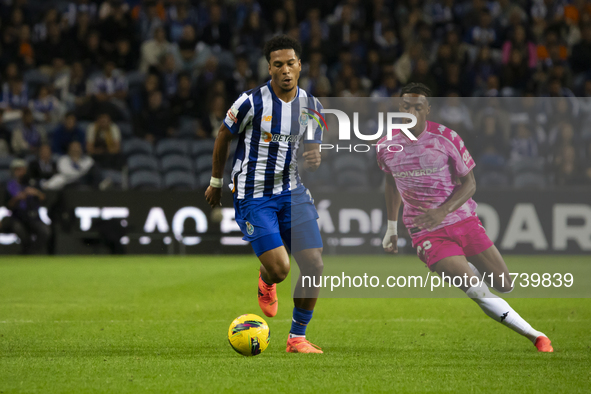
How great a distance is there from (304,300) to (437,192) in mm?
1342

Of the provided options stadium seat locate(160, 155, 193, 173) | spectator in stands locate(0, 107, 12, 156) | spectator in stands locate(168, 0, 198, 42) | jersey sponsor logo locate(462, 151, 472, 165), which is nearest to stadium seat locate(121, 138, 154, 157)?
stadium seat locate(160, 155, 193, 173)

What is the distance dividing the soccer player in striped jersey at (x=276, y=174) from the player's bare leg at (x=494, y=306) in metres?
1.01

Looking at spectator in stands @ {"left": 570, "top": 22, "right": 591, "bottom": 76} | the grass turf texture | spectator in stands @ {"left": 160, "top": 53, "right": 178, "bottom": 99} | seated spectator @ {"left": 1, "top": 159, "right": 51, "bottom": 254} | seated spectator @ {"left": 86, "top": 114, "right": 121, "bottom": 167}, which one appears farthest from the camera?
spectator in stands @ {"left": 570, "top": 22, "right": 591, "bottom": 76}

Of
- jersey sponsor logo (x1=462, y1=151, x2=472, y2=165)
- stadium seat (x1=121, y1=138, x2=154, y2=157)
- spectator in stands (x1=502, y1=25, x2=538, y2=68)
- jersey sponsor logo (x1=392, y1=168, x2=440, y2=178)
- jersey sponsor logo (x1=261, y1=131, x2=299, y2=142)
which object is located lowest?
stadium seat (x1=121, y1=138, x2=154, y2=157)

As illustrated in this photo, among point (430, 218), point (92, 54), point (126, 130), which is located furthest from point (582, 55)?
point (430, 218)

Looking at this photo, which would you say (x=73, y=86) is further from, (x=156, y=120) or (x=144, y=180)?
(x=144, y=180)

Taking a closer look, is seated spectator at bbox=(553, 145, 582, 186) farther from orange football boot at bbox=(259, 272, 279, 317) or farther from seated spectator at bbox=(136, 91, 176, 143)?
seated spectator at bbox=(136, 91, 176, 143)

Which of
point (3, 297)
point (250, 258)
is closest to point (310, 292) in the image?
point (3, 297)

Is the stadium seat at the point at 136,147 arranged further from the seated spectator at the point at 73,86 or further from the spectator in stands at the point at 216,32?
the spectator in stands at the point at 216,32

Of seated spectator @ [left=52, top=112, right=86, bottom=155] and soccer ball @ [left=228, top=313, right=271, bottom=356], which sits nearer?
soccer ball @ [left=228, top=313, right=271, bottom=356]

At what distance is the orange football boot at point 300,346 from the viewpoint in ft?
19.6

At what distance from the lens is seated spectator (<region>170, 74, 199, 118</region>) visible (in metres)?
15.6

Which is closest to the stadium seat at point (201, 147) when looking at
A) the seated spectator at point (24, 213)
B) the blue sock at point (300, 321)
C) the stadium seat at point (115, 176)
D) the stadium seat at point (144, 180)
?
the stadium seat at point (144, 180)

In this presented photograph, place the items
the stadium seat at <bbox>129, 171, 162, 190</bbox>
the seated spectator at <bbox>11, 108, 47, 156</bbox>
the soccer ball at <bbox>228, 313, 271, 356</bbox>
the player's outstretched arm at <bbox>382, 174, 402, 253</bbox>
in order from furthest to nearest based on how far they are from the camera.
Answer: the seated spectator at <bbox>11, 108, 47, 156</bbox> < the stadium seat at <bbox>129, 171, 162, 190</bbox> < the player's outstretched arm at <bbox>382, 174, 402, 253</bbox> < the soccer ball at <bbox>228, 313, 271, 356</bbox>
